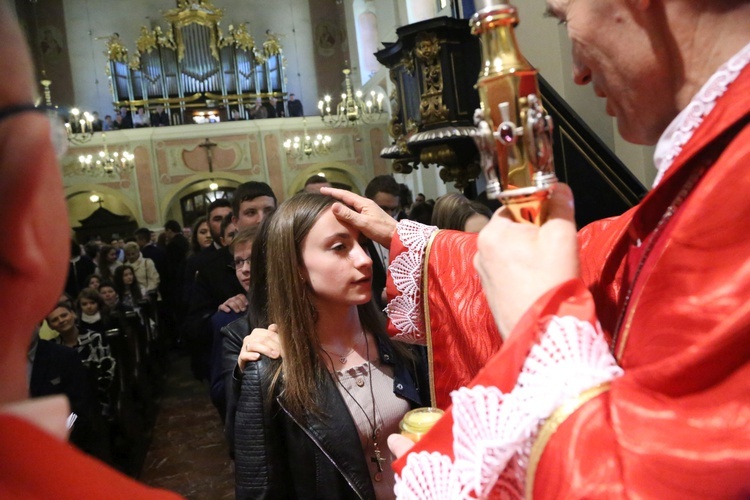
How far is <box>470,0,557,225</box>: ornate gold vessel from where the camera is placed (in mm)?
889

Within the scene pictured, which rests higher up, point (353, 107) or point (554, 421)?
point (353, 107)

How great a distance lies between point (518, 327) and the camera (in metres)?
0.84

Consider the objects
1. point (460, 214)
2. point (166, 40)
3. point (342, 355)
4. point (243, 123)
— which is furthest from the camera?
point (166, 40)

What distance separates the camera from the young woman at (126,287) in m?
5.47

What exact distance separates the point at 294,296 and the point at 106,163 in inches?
502

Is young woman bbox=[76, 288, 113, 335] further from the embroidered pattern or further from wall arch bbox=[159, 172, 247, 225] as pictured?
wall arch bbox=[159, 172, 247, 225]

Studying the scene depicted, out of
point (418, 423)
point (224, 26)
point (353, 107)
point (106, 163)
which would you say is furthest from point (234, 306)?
point (224, 26)

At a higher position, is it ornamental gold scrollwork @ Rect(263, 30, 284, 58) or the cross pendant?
ornamental gold scrollwork @ Rect(263, 30, 284, 58)

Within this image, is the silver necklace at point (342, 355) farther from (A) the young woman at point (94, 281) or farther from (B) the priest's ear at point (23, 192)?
(A) the young woman at point (94, 281)

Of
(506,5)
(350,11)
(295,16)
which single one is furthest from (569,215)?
(295,16)

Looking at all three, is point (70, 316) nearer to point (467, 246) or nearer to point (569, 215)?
point (467, 246)

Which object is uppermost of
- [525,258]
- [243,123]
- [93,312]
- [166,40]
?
[166,40]

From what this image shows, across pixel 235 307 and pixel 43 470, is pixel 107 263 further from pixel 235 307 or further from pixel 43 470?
pixel 43 470

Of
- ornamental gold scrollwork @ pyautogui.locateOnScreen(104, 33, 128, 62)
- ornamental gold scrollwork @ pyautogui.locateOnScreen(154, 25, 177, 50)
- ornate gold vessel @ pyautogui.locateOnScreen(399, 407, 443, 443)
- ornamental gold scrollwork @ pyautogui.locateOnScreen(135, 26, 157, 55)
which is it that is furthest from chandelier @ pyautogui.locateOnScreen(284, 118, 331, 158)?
ornate gold vessel @ pyautogui.locateOnScreen(399, 407, 443, 443)
